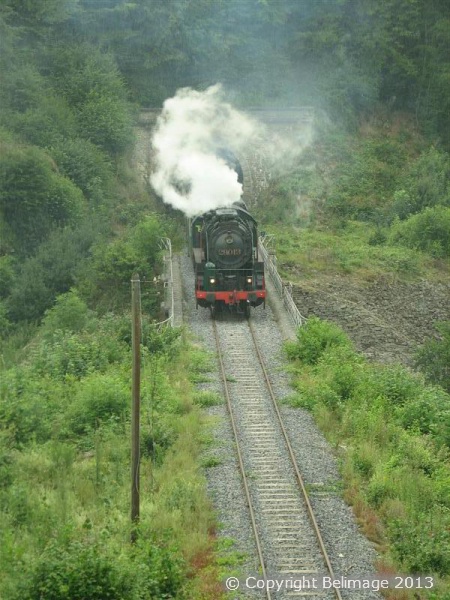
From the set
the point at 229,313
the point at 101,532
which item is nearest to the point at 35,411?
the point at 101,532

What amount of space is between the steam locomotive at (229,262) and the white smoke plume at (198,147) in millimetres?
3091

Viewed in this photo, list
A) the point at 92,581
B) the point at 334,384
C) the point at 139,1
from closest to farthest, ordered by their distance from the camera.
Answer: the point at 92,581 < the point at 334,384 < the point at 139,1

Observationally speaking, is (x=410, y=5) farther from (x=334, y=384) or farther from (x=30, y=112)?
(x=334, y=384)

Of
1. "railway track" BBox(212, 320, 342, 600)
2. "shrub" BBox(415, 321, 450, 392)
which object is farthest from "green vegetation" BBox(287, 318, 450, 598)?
"railway track" BBox(212, 320, 342, 600)

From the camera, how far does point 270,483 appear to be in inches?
704

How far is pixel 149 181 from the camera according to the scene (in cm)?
4775

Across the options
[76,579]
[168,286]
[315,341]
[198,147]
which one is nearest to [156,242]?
[198,147]

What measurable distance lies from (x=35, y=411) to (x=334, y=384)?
7.78 m

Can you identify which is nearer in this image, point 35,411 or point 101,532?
point 101,532

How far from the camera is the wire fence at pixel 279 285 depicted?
29.5 metres

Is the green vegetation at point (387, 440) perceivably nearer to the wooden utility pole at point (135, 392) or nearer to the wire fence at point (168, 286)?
the wooden utility pole at point (135, 392)

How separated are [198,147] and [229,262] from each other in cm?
1187

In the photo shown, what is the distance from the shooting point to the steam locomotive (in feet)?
94.2

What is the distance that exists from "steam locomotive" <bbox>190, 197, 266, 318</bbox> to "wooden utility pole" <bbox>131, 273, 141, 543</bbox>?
14.5m
